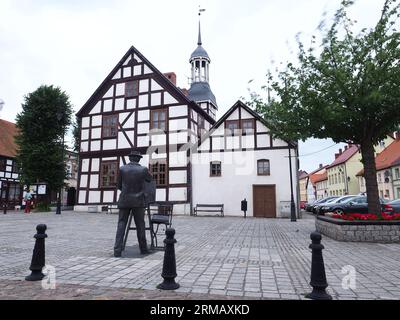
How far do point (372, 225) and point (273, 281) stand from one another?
245 inches

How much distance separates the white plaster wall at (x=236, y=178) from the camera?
2072 cm

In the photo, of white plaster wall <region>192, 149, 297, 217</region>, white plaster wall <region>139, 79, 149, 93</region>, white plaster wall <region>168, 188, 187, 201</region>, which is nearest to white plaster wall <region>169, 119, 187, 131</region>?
white plaster wall <region>192, 149, 297, 217</region>

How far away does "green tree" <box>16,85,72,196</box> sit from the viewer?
25.3m

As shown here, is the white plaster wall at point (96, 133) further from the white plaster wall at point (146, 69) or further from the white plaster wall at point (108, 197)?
the white plaster wall at point (146, 69)

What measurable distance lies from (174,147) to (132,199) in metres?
15.7

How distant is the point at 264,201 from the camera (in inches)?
821

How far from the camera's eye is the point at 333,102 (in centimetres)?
1030

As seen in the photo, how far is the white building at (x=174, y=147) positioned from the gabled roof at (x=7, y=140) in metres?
11.9

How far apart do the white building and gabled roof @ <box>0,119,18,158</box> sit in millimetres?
11889

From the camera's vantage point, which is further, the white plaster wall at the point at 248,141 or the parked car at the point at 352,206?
the white plaster wall at the point at 248,141

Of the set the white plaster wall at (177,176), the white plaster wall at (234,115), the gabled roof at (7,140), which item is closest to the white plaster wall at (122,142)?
the white plaster wall at (177,176)

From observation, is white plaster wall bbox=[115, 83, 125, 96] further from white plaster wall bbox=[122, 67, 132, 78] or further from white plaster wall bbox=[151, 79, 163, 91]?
white plaster wall bbox=[151, 79, 163, 91]
